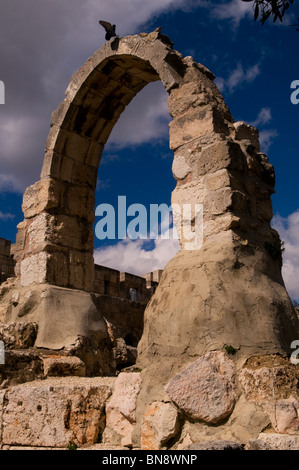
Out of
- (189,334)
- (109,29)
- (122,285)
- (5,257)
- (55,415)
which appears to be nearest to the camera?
(189,334)

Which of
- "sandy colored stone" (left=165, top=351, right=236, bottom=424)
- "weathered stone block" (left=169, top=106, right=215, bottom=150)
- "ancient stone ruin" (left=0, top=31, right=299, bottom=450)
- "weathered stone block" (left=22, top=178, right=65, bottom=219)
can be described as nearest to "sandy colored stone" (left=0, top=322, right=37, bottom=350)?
"ancient stone ruin" (left=0, top=31, right=299, bottom=450)

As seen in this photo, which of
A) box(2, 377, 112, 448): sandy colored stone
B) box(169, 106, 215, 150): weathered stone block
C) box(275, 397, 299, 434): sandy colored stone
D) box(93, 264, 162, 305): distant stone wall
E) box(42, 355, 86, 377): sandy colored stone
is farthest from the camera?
box(93, 264, 162, 305): distant stone wall

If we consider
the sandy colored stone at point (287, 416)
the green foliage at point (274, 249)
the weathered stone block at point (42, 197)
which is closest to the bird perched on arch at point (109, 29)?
the weathered stone block at point (42, 197)

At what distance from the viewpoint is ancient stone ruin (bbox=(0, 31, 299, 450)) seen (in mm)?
3068

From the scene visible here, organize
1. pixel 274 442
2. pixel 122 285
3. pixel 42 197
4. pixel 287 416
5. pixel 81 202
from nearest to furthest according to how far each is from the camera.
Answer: pixel 274 442, pixel 287 416, pixel 42 197, pixel 81 202, pixel 122 285

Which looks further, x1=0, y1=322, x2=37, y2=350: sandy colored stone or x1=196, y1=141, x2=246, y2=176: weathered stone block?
x1=0, y1=322, x2=37, y2=350: sandy colored stone

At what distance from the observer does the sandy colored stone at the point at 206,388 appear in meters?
3.04

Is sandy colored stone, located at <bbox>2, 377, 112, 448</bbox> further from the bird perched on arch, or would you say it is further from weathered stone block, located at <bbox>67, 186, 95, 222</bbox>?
the bird perched on arch

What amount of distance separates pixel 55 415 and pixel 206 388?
4.14 ft

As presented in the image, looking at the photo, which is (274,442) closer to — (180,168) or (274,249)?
(274,249)

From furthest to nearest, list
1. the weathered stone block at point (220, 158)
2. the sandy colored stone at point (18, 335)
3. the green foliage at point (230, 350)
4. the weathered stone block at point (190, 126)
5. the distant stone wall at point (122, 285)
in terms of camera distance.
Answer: the distant stone wall at point (122, 285), the sandy colored stone at point (18, 335), the weathered stone block at point (190, 126), the weathered stone block at point (220, 158), the green foliage at point (230, 350)

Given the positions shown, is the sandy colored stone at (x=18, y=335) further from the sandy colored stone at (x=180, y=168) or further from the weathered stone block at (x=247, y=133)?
the weathered stone block at (x=247, y=133)

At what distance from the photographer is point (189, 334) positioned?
3.45 metres

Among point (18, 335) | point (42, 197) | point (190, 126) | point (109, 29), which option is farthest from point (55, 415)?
point (109, 29)
